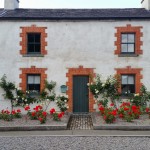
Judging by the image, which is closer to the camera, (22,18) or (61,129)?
(61,129)

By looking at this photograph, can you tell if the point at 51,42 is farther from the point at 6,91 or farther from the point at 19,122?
the point at 19,122

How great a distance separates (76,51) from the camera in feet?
59.6

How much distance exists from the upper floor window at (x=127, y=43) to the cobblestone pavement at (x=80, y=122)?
14.1 ft

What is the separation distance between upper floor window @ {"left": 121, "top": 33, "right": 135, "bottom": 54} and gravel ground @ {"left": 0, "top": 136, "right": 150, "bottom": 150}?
7792 mm

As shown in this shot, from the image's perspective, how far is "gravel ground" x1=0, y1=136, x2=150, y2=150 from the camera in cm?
988

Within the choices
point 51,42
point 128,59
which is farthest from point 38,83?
point 128,59

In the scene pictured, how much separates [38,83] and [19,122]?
4.14 meters

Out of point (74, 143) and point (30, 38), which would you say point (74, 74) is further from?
point (74, 143)

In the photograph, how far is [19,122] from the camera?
14539 mm

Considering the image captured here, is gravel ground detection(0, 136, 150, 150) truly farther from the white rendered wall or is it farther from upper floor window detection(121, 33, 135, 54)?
upper floor window detection(121, 33, 135, 54)

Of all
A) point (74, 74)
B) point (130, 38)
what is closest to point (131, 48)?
A: point (130, 38)

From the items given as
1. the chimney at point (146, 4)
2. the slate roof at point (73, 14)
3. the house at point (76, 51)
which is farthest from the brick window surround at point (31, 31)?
the chimney at point (146, 4)

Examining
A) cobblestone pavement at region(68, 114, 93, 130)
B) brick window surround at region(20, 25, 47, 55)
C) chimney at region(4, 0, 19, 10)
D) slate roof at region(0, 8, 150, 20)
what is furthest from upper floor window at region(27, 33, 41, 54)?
cobblestone pavement at region(68, 114, 93, 130)

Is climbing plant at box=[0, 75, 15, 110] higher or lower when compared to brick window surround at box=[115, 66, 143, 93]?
lower
